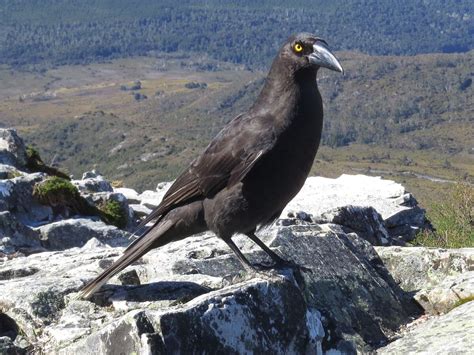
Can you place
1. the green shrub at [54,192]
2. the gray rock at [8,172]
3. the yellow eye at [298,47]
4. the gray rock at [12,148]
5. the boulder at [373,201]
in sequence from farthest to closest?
the boulder at [373,201]
the gray rock at [12,148]
the gray rock at [8,172]
the green shrub at [54,192]
the yellow eye at [298,47]

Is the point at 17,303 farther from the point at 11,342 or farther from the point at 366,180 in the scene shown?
the point at 366,180

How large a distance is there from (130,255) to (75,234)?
6.62 meters

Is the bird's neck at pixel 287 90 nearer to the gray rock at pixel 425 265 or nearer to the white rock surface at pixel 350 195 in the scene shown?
the gray rock at pixel 425 265

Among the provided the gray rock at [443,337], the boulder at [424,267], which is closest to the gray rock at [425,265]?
the boulder at [424,267]

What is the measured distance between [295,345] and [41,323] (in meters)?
2.51

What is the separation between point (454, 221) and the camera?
64.5ft

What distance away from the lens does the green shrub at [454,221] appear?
55.9ft

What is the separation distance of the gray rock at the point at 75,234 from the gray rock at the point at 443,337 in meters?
6.45

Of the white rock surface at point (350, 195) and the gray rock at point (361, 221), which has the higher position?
the gray rock at point (361, 221)

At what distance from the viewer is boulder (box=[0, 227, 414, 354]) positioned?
6.43 meters

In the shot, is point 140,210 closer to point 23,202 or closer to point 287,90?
point 23,202

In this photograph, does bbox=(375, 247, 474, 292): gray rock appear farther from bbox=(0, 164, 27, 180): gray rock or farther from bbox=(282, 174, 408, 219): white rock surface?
bbox=(0, 164, 27, 180): gray rock

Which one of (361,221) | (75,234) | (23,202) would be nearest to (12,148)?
(23,202)

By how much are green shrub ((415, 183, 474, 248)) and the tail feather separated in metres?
10.3
